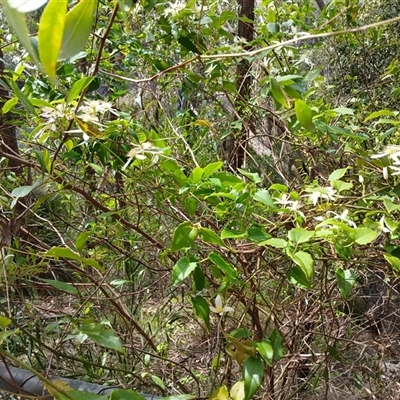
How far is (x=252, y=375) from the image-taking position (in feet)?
→ 2.22

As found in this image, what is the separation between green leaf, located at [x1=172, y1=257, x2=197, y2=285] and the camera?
0.63 meters

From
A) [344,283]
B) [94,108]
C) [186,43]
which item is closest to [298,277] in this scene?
[344,283]

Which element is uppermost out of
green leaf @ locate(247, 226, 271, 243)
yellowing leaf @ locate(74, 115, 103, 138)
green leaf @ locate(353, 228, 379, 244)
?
yellowing leaf @ locate(74, 115, 103, 138)

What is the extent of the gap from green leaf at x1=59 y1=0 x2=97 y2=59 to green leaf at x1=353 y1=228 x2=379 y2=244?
1.58ft

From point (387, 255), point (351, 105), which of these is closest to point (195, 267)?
point (387, 255)

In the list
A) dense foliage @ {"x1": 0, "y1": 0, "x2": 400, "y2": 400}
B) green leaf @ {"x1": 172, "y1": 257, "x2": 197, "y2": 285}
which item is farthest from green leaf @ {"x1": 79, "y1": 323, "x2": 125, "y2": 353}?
green leaf @ {"x1": 172, "y1": 257, "x2": 197, "y2": 285}

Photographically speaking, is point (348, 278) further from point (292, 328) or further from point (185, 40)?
point (185, 40)

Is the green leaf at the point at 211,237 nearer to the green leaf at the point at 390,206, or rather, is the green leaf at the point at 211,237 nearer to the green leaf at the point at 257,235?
the green leaf at the point at 257,235

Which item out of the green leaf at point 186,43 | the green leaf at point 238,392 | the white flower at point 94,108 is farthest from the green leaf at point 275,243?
the green leaf at point 186,43

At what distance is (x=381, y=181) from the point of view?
2.79 ft

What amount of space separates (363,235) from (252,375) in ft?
0.80

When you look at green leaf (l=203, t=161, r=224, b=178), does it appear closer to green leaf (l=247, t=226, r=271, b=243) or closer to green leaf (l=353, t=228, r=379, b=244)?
green leaf (l=247, t=226, r=271, b=243)

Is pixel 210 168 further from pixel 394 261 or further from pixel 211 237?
pixel 394 261

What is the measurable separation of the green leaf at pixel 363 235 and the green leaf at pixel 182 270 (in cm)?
21
